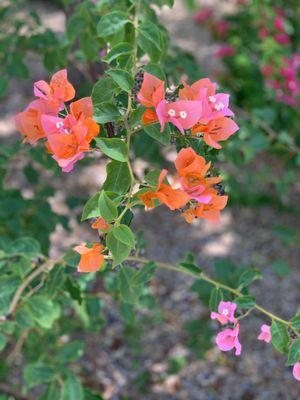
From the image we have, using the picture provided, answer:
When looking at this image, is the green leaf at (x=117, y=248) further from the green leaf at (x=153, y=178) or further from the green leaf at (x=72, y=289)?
the green leaf at (x=72, y=289)

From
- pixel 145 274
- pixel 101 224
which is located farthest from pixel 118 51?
pixel 145 274

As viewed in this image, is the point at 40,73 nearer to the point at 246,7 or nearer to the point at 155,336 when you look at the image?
the point at 246,7

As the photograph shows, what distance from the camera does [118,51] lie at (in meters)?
1.01

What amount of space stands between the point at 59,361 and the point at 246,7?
3195 mm

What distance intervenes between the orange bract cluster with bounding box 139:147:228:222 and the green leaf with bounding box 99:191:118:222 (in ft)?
0.14

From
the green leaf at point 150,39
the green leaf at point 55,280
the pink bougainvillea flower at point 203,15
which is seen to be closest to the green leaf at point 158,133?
the green leaf at point 150,39

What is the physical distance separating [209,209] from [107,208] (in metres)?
0.14

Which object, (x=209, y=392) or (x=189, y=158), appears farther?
(x=209, y=392)

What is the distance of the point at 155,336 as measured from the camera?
2.55 m

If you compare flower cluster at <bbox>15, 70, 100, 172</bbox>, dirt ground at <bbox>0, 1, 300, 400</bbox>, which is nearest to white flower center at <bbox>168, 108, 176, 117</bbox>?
flower cluster at <bbox>15, 70, 100, 172</bbox>

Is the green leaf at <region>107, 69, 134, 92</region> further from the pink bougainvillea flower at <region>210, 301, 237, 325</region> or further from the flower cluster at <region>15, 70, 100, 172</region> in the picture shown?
the pink bougainvillea flower at <region>210, 301, 237, 325</region>

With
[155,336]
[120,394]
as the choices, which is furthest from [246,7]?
[120,394]

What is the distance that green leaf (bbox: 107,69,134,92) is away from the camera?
894mm

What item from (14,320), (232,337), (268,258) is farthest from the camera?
(268,258)
